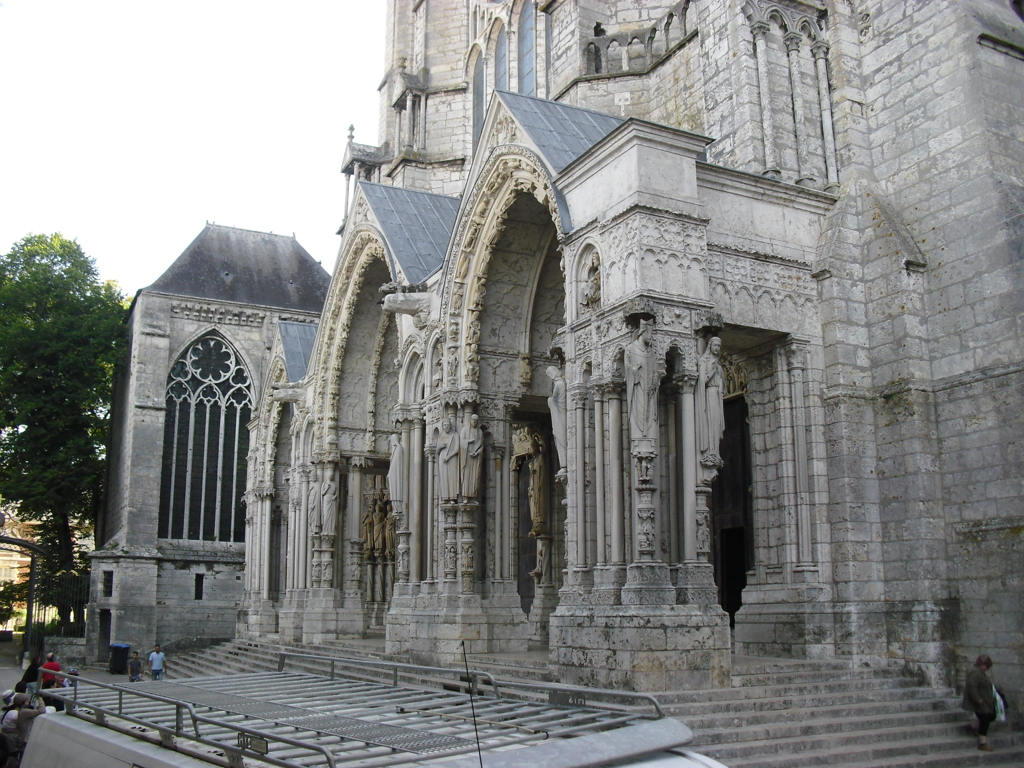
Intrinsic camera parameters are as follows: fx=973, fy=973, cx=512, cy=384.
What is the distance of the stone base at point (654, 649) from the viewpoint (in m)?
8.95

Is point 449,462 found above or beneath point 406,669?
above

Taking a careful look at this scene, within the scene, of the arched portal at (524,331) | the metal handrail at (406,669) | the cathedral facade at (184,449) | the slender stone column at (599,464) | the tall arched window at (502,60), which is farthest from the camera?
the cathedral facade at (184,449)

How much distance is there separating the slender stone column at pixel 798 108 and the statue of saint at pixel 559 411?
13.3 feet

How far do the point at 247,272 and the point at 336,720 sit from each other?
3133 centimetres

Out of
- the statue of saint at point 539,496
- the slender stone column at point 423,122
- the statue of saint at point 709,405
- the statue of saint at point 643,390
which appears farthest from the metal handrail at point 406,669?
the slender stone column at point 423,122

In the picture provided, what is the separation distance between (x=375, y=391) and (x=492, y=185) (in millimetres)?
6988

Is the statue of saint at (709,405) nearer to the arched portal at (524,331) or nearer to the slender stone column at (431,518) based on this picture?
the arched portal at (524,331)

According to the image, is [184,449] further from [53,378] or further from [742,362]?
[742,362]

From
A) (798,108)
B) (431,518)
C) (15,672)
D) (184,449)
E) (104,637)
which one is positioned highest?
(798,108)

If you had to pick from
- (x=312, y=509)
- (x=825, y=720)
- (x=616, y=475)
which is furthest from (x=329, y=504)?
(x=825, y=720)

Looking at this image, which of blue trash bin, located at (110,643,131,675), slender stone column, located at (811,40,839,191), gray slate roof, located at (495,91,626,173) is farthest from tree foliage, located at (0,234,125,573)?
slender stone column, located at (811,40,839,191)

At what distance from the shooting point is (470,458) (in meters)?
13.7

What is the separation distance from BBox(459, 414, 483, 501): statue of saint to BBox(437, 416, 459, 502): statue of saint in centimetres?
9

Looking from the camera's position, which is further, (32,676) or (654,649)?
(32,676)
